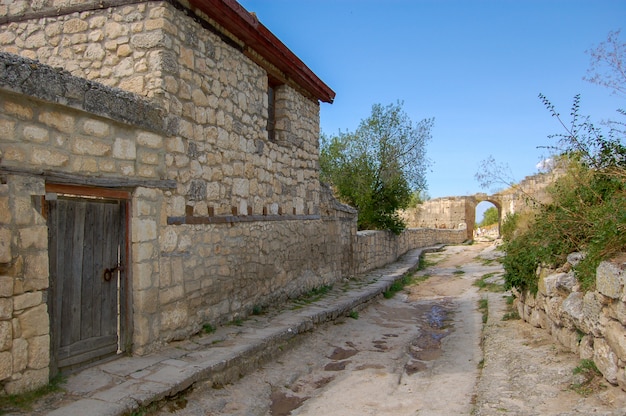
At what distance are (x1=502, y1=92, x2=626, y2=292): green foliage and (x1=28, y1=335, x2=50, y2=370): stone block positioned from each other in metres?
4.73

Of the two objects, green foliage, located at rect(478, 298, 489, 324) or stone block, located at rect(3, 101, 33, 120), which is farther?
green foliage, located at rect(478, 298, 489, 324)

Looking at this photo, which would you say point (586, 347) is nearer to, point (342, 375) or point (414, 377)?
point (414, 377)

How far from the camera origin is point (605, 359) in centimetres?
355

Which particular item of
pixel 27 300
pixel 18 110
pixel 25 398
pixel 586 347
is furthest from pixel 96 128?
pixel 586 347

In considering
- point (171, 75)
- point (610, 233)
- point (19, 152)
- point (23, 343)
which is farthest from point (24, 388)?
point (610, 233)

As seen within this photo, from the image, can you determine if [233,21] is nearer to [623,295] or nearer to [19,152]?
[19,152]

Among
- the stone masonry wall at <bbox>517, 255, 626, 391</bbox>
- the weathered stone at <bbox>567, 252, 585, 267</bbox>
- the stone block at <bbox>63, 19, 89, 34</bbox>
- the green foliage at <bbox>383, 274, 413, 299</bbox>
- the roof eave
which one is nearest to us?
the stone masonry wall at <bbox>517, 255, 626, 391</bbox>

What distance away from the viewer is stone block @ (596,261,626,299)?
11.3 feet

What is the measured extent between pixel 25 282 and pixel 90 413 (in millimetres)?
1144

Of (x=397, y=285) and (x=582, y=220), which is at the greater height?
(x=582, y=220)

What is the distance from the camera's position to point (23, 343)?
3.47m

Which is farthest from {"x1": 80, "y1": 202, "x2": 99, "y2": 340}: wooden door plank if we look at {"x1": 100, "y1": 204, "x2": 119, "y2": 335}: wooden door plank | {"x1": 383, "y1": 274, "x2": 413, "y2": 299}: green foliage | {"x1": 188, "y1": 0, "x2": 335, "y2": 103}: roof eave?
{"x1": 383, "y1": 274, "x2": 413, "y2": 299}: green foliage

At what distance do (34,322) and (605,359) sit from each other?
4.54 metres

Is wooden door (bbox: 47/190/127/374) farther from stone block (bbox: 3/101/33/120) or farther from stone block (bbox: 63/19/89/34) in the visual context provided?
stone block (bbox: 63/19/89/34)
